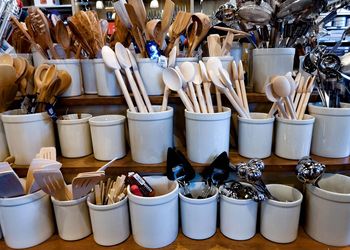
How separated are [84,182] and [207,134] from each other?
0.96 ft

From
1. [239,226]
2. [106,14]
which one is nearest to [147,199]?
[239,226]

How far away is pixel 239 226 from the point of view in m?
0.60

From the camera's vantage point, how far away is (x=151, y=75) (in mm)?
663

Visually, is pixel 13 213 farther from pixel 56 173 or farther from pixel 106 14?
pixel 106 14

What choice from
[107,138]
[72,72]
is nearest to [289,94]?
[107,138]

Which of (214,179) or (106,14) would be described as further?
(106,14)

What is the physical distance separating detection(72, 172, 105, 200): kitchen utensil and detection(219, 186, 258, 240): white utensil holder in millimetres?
291

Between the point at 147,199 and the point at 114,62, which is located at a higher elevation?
the point at 114,62

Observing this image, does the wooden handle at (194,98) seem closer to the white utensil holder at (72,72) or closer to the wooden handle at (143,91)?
the wooden handle at (143,91)

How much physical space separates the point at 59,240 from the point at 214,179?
404 mm

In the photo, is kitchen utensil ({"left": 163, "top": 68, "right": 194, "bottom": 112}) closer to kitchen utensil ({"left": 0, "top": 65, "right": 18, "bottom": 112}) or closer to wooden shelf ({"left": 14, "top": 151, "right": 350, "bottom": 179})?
wooden shelf ({"left": 14, "top": 151, "right": 350, "bottom": 179})

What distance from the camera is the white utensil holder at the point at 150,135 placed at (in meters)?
0.59

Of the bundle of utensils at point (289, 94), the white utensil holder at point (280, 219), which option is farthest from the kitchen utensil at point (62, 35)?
the white utensil holder at point (280, 219)

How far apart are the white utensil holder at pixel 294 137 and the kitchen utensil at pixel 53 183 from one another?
520 millimetres
